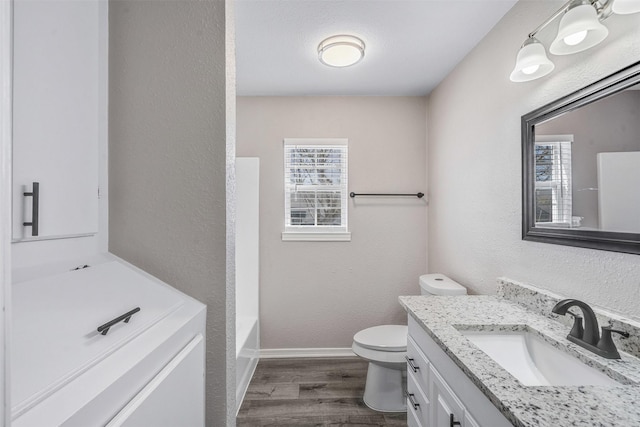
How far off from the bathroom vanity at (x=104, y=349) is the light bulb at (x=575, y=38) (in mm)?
1722

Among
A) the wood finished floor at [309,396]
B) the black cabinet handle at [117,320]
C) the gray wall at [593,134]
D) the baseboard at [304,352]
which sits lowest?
the wood finished floor at [309,396]

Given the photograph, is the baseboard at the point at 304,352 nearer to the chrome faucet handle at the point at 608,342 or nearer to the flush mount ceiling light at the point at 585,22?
the chrome faucet handle at the point at 608,342

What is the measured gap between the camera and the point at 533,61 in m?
1.28

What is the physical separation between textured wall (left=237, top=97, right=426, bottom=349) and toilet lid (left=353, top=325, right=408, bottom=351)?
49cm

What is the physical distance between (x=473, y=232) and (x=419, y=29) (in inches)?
52.1

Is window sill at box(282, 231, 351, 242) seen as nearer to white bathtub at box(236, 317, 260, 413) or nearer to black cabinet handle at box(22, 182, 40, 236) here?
white bathtub at box(236, 317, 260, 413)

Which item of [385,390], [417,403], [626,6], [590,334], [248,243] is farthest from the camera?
[248,243]

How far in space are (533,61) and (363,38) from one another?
3.28ft

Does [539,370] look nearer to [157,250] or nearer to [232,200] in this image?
[232,200]

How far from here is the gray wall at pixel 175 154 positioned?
126 centimetres

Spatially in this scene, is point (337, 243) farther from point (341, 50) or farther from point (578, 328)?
point (578, 328)

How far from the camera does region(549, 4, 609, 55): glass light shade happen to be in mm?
1021

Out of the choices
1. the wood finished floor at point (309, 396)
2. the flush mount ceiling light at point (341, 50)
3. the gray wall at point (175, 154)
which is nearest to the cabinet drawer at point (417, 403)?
the wood finished floor at point (309, 396)

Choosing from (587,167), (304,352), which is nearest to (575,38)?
(587,167)
